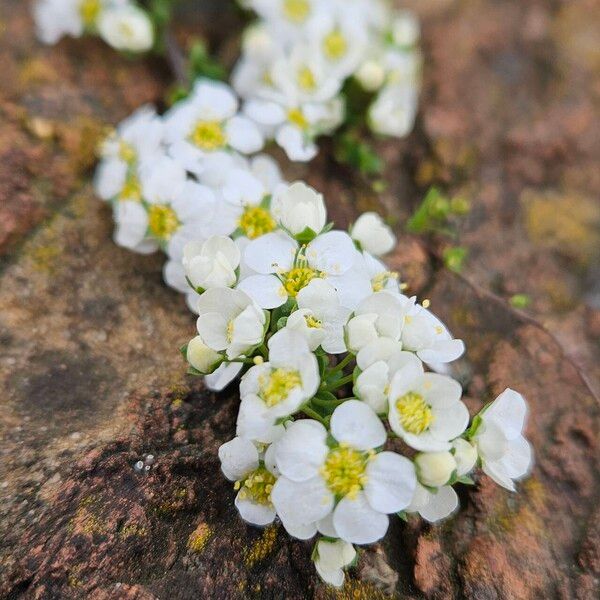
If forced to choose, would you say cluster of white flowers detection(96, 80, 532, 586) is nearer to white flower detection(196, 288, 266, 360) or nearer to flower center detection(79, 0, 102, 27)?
white flower detection(196, 288, 266, 360)

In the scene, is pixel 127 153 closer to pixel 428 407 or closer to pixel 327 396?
pixel 327 396

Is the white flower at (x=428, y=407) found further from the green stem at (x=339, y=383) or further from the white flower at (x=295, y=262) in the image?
the white flower at (x=295, y=262)

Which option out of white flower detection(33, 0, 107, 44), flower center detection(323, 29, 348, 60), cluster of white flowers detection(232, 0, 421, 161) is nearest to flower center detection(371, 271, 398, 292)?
cluster of white flowers detection(232, 0, 421, 161)

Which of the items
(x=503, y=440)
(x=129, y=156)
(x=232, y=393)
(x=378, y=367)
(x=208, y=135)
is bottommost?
(x=232, y=393)

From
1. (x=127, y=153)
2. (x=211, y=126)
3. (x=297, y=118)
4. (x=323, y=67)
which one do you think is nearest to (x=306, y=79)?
(x=323, y=67)

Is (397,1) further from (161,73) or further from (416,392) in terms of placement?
(416,392)

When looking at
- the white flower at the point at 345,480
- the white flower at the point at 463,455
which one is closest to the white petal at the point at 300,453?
the white flower at the point at 345,480
